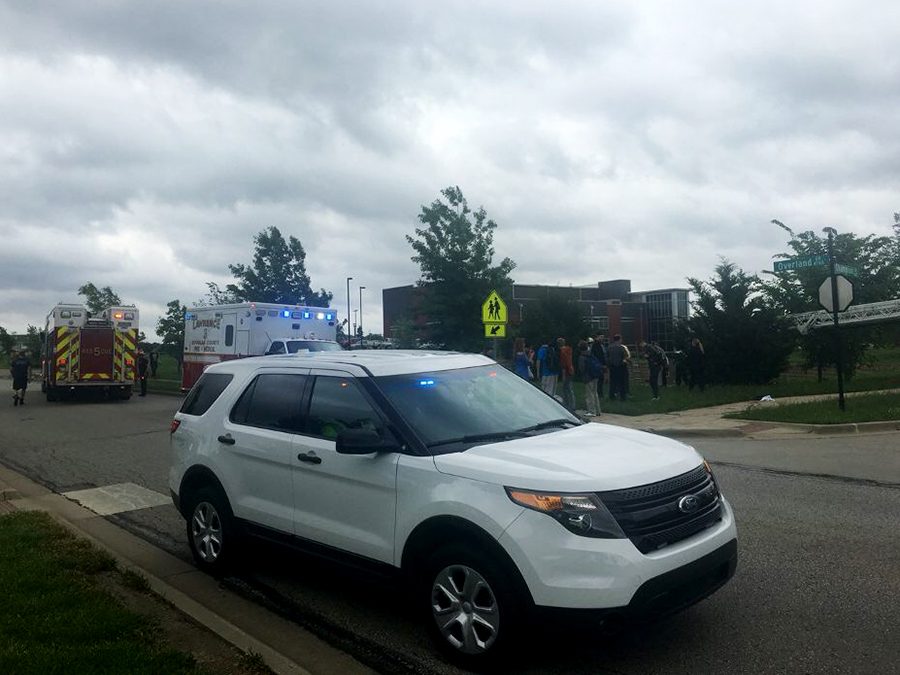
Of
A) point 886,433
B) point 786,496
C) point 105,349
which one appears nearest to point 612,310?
point 105,349

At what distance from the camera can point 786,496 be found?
26.1 feet

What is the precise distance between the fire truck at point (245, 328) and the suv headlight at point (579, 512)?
55.5ft

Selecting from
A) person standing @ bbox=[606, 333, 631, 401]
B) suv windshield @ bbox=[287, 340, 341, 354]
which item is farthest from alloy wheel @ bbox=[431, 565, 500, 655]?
suv windshield @ bbox=[287, 340, 341, 354]

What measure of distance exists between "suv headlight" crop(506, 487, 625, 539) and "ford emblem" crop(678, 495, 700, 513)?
48cm

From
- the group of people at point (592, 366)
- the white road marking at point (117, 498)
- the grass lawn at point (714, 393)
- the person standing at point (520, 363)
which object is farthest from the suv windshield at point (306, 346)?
the white road marking at point (117, 498)

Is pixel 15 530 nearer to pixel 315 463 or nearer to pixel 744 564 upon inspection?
pixel 315 463

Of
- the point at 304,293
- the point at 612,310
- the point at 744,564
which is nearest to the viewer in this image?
the point at 744,564

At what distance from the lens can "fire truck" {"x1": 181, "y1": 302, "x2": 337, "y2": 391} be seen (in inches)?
790

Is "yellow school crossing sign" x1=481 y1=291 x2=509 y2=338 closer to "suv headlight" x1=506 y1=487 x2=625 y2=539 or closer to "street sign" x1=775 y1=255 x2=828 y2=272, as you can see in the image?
"street sign" x1=775 y1=255 x2=828 y2=272

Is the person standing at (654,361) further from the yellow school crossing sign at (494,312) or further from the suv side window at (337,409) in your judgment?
the suv side window at (337,409)

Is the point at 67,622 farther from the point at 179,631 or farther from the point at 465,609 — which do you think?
the point at 465,609

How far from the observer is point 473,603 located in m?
3.99

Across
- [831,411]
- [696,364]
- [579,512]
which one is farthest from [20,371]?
[579,512]

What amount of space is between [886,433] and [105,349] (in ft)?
74.7
